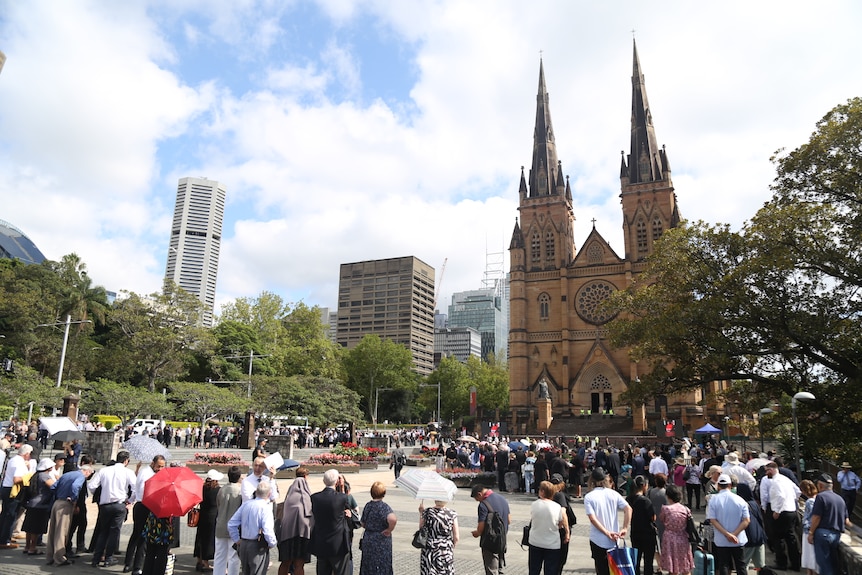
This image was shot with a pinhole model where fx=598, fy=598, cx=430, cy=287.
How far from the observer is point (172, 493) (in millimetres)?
7191

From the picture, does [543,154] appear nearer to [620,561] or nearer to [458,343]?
[620,561]

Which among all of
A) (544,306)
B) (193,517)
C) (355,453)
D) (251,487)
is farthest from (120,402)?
(544,306)

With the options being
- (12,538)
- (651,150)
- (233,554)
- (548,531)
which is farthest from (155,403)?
(651,150)

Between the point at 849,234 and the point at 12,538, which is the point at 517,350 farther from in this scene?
the point at 12,538

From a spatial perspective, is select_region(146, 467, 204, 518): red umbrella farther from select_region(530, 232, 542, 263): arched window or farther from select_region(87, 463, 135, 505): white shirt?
select_region(530, 232, 542, 263): arched window

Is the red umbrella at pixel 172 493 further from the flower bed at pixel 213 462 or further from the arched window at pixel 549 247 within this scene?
the arched window at pixel 549 247

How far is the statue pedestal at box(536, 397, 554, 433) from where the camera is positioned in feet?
165

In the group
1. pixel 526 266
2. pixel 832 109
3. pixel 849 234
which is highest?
pixel 526 266

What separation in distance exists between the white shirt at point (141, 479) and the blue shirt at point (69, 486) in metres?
0.96

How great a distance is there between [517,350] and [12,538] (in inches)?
1950

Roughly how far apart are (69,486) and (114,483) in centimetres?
87

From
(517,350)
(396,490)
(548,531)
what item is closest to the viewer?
(548,531)

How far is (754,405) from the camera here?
19750 mm

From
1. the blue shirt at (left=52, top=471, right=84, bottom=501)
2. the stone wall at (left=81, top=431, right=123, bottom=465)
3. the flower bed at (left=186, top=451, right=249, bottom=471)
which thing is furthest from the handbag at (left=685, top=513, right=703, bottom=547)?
the stone wall at (left=81, top=431, right=123, bottom=465)
